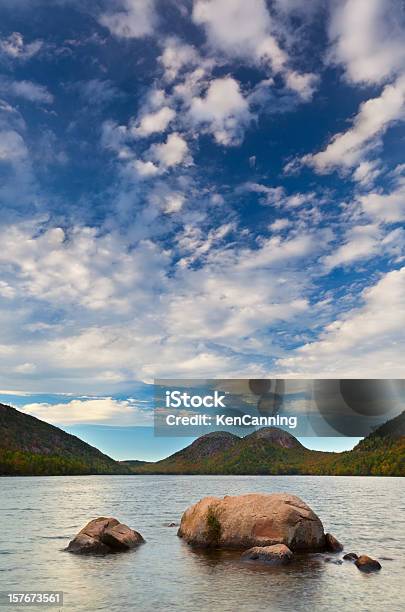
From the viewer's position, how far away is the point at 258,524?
111 feet

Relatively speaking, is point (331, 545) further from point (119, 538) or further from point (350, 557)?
point (119, 538)

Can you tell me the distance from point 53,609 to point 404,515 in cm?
5407

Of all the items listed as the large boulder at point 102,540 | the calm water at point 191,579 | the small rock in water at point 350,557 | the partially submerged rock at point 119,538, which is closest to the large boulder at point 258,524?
the calm water at point 191,579

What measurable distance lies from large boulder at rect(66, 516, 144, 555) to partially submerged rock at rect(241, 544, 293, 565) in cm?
851

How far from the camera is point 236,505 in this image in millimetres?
35719

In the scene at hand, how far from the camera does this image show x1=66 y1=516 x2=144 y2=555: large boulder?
3356cm

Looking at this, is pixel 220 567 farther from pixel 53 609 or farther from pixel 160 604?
pixel 53 609

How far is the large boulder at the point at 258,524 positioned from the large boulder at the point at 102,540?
478 centimetres

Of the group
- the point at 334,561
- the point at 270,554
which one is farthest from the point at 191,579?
the point at 334,561

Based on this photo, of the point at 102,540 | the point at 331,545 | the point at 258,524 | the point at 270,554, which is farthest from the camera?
the point at 331,545

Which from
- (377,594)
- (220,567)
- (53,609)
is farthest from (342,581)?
(53,609)

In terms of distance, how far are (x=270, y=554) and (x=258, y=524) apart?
3748mm

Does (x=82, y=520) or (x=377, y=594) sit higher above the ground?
(x=82, y=520)

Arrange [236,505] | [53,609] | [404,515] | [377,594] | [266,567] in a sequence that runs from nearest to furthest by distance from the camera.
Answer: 1. [53,609]
2. [377,594]
3. [266,567]
4. [236,505]
5. [404,515]
